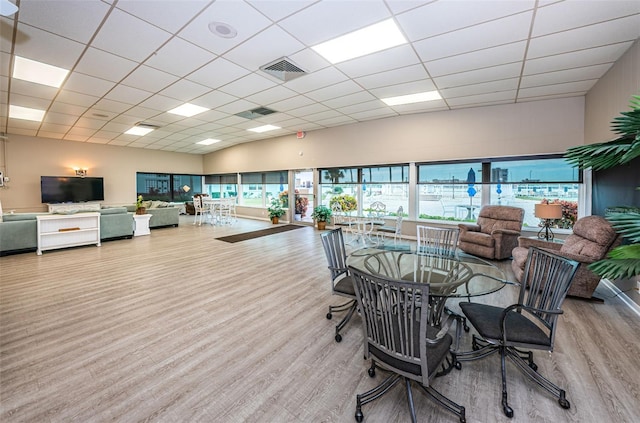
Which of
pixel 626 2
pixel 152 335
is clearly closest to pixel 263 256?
pixel 152 335

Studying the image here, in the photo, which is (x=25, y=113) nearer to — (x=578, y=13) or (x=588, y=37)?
(x=578, y=13)

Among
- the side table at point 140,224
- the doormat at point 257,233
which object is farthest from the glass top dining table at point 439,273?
the side table at point 140,224

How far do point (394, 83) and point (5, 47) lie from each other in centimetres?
510

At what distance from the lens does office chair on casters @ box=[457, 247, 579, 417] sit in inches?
63.8

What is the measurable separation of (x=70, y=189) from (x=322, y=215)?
8.34m

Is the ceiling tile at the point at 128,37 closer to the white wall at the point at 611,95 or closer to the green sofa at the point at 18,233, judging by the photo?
the green sofa at the point at 18,233

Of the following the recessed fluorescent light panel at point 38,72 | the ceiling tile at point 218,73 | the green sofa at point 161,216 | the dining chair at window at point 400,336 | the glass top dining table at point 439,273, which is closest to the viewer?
the dining chair at window at point 400,336

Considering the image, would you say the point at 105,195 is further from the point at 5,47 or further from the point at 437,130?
the point at 437,130

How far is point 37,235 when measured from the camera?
203 inches

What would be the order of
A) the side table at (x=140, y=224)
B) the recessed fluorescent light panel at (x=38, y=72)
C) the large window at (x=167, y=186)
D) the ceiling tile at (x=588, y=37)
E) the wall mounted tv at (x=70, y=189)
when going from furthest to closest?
the large window at (x=167, y=186)
the wall mounted tv at (x=70, y=189)
the side table at (x=140, y=224)
the recessed fluorescent light panel at (x=38, y=72)
the ceiling tile at (x=588, y=37)

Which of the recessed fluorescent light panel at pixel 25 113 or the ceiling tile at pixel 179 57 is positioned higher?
the recessed fluorescent light panel at pixel 25 113

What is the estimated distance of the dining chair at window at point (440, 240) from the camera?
3.06 meters

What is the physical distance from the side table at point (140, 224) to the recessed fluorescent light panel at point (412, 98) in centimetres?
669

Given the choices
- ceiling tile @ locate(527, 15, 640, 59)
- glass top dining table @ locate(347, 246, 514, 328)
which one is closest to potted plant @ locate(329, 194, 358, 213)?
glass top dining table @ locate(347, 246, 514, 328)
